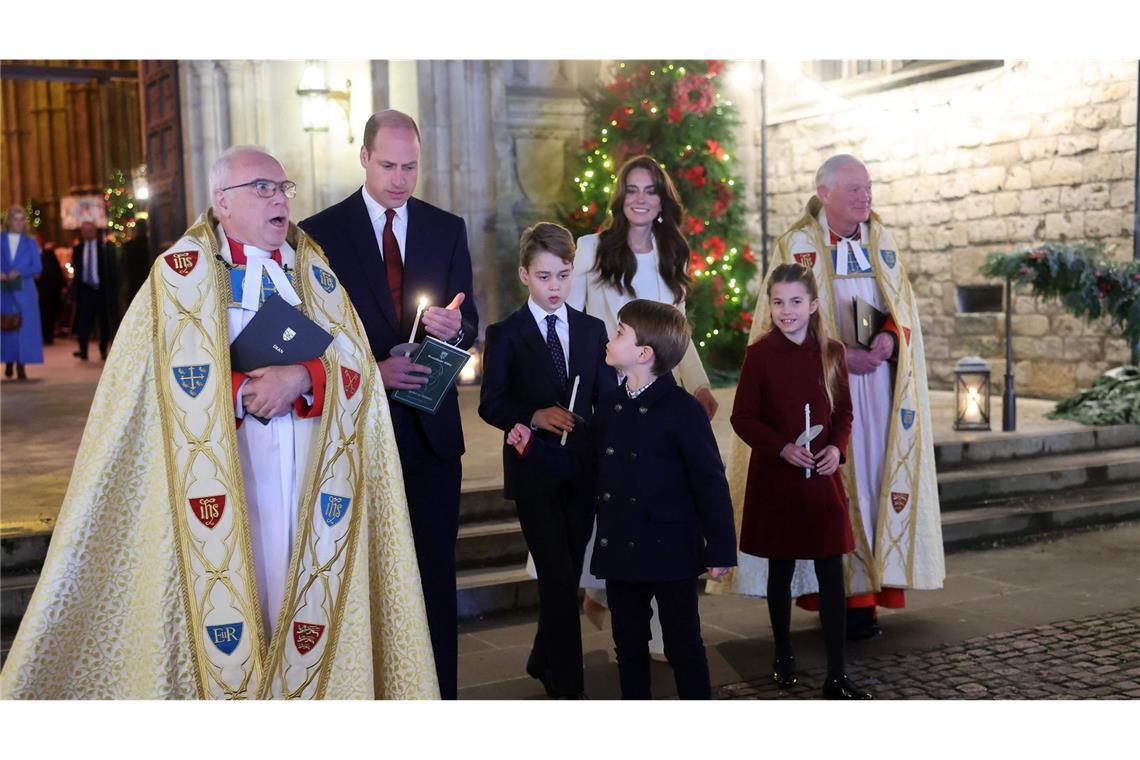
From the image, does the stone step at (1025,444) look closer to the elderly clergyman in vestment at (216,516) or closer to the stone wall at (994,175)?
the stone wall at (994,175)

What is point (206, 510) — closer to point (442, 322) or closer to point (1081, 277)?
point (442, 322)

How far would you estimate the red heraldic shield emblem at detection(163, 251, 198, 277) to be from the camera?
3414mm

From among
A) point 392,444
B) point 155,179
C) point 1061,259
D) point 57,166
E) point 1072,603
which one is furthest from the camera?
point 57,166

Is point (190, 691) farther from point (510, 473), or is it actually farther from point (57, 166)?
point (57, 166)

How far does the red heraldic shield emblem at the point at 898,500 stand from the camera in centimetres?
515

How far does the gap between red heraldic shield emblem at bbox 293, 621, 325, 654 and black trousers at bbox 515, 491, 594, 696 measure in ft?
2.96

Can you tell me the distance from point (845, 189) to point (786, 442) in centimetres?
111

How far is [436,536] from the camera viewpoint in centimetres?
397

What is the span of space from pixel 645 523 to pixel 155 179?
28.9ft

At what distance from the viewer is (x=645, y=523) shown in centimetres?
376

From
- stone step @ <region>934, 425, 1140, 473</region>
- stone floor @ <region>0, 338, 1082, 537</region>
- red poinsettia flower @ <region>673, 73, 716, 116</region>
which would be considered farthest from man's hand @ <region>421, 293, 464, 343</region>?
red poinsettia flower @ <region>673, 73, 716, 116</region>

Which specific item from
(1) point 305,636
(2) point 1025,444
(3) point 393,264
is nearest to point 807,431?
(3) point 393,264

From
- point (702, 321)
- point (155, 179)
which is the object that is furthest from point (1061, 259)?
point (155, 179)

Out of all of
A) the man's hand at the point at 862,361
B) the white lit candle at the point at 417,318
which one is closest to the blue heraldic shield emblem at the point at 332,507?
the white lit candle at the point at 417,318
